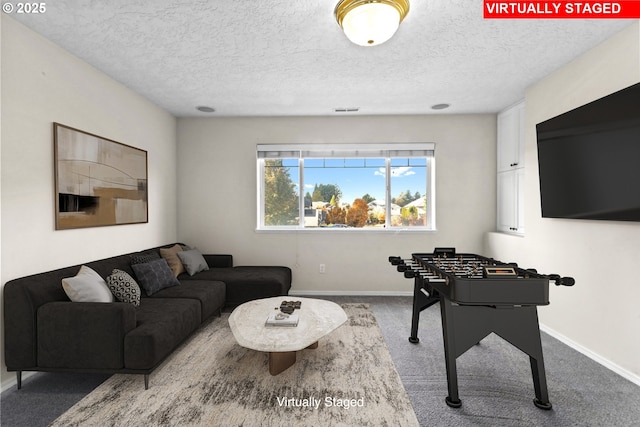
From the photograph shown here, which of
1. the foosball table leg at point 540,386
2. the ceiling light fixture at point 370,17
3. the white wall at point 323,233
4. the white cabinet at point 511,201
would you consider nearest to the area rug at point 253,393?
the foosball table leg at point 540,386

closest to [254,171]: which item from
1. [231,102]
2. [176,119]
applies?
[231,102]

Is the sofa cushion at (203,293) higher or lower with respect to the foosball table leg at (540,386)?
higher

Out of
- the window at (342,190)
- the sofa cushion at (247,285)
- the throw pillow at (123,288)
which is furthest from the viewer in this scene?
the window at (342,190)

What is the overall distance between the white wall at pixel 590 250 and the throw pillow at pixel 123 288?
13.0ft

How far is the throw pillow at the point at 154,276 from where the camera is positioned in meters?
3.17

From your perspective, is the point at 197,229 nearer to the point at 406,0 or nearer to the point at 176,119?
the point at 176,119

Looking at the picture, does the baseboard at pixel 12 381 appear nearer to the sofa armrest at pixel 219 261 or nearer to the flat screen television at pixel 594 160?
the sofa armrest at pixel 219 261

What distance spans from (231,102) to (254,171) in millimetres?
1060

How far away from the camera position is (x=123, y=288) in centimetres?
269

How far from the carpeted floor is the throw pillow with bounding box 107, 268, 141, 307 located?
599 millimetres

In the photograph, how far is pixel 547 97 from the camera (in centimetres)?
325

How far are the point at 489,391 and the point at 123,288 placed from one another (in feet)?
9.81

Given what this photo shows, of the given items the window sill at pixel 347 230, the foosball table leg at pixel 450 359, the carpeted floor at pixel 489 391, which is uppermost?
the window sill at pixel 347 230

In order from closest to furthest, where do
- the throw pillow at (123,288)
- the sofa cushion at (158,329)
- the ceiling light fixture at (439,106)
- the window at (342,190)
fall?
the sofa cushion at (158,329) < the throw pillow at (123,288) < the ceiling light fixture at (439,106) < the window at (342,190)
